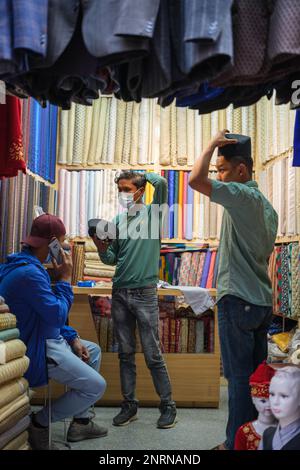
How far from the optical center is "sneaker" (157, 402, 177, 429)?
310 cm

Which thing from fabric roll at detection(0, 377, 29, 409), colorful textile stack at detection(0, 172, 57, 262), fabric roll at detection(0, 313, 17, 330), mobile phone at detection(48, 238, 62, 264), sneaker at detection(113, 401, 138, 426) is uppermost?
colorful textile stack at detection(0, 172, 57, 262)

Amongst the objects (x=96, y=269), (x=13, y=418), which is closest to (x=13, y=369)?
(x=13, y=418)

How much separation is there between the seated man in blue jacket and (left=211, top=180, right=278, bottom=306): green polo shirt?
0.78 metres

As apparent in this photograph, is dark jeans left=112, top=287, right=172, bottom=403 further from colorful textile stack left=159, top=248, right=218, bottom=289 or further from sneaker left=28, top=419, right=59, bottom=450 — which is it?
colorful textile stack left=159, top=248, right=218, bottom=289

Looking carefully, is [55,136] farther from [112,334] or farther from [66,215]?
[112,334]

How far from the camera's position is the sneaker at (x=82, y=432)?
2.77 metres

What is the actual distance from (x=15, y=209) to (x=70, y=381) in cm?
108

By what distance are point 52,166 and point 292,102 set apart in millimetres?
2817

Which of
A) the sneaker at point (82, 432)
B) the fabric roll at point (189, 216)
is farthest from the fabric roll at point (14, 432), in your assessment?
the fabric roll at point (189, 216)

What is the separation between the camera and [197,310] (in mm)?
3652

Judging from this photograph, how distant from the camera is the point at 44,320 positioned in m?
2.41

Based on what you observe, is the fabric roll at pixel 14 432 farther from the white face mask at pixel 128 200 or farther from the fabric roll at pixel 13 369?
the white face mask at pixel 128 200

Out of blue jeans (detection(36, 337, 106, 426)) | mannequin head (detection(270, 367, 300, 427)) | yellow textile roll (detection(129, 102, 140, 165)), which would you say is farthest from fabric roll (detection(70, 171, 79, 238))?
mannequin head (detection(270, 367, 300, 427))

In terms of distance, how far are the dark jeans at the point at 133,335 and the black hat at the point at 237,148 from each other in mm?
1294
